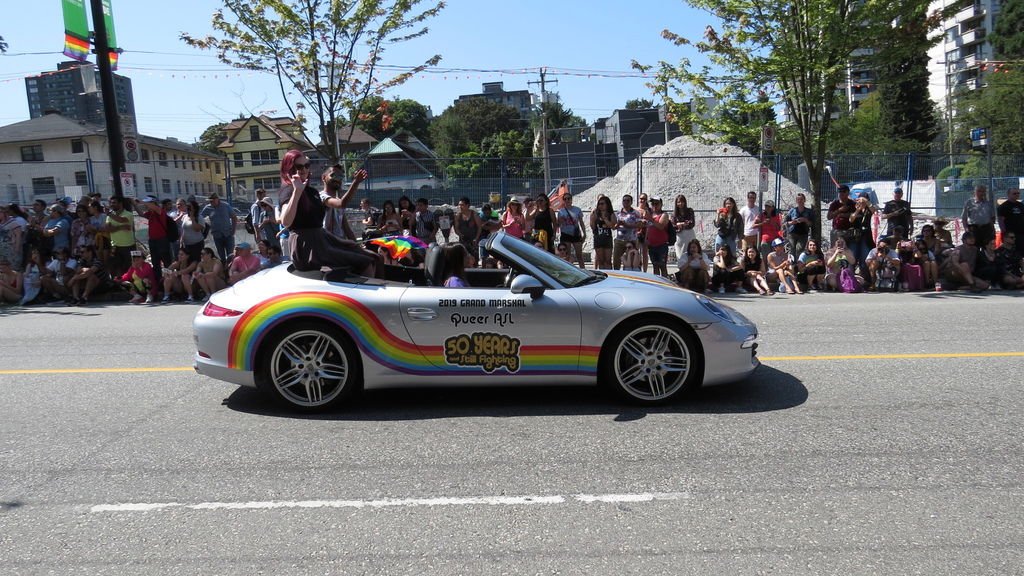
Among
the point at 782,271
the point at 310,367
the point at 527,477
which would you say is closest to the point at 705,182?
the point at 782,271

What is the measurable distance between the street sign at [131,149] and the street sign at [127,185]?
169 cm

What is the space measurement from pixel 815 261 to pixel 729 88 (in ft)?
14.8

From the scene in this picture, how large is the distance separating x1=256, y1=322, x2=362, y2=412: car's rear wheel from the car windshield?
1.44 meters

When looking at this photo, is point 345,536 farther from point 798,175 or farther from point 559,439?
point 798,175

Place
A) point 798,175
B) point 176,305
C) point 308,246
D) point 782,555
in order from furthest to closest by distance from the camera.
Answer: point 798,175 → point 176,305 → point 308,246 → point 782,555

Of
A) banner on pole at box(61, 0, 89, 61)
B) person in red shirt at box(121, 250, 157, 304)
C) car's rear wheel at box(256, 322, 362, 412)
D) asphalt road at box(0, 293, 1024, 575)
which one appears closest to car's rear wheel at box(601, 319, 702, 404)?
asphalt road at box(0, 293, 1024, 575)

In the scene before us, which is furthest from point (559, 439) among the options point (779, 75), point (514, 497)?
point (779, 75)

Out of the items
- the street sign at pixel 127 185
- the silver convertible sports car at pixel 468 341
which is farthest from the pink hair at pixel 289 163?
the street sign at pixel 127 185

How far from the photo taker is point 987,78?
2233 inches

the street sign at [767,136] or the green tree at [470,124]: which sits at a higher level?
the green tree at [470,124]

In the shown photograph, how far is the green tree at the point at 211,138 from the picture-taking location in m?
106

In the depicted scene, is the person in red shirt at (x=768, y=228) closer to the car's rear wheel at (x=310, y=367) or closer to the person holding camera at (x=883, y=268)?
the person holding camera at (x=883, y=268)

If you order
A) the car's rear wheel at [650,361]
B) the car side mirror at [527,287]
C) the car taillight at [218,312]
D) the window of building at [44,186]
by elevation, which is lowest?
the car's rear wheel at [650,361]

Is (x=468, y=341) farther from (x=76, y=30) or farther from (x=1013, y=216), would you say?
(x=76, y=30)
